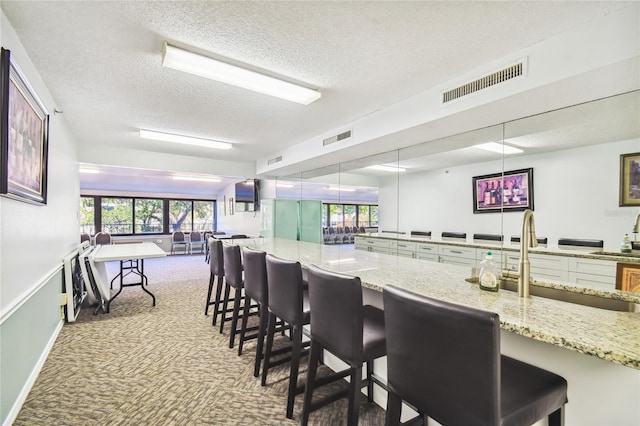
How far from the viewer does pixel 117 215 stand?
9.58 m

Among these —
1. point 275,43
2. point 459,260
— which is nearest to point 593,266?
point 459,260

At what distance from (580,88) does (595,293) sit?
1478 mm

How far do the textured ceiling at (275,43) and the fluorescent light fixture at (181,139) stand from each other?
0.81 metres

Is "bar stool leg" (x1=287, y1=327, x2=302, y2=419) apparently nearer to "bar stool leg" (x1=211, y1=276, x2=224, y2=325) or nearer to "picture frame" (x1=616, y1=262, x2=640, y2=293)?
"bar stool leg" (x1=211, y1=276, x2=224, y2=325)

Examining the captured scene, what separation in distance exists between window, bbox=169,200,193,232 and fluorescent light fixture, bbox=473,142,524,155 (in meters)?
10.1

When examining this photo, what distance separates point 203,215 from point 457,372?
11.2 meters

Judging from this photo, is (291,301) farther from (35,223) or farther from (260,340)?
(35,223)

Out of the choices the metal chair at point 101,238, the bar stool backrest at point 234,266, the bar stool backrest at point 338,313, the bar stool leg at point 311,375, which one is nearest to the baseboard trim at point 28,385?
the bar stool backrest at point 234,266

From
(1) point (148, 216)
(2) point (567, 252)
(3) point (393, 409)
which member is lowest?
(3) point (393, 409)

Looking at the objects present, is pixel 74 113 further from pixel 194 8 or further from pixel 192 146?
pixel 194 8

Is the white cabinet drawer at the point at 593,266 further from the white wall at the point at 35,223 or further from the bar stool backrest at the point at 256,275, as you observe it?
the white wall at the point at 35,223

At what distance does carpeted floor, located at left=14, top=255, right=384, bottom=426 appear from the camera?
184 cm

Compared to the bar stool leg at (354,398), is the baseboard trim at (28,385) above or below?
below

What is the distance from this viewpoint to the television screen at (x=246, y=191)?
23.4 ft
